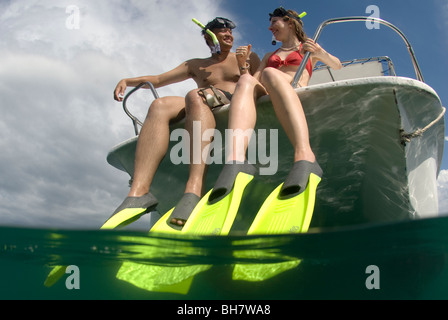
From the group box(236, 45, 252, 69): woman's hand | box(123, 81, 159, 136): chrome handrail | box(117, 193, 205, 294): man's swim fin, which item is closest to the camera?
box(117, 193, 205, 294): man's swim fin

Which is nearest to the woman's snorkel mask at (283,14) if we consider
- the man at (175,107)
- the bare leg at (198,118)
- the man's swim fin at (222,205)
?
the man at (175,107)

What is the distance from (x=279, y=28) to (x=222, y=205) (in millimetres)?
1760

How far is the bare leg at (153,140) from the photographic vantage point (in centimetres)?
217

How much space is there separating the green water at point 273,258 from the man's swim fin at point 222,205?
10 centimetres

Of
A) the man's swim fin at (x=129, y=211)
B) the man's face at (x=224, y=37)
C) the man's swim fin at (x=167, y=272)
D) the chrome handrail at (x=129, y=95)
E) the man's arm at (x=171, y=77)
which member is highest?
the man's face at (x=224, y=37)

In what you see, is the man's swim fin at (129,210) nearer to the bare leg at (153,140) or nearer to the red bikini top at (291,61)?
the bare leg at (153,140)

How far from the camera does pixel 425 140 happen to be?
2.47 meters

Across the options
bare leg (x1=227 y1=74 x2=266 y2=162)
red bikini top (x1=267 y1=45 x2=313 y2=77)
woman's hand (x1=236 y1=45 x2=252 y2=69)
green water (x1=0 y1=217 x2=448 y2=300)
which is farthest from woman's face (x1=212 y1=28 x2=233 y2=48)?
green water (x1=0 y1=217 x2=448 y2=300)

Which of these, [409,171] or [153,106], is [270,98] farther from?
[409,171]

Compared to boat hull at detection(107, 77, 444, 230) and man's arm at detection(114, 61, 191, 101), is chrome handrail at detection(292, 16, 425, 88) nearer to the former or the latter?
boat hull at detection(107, 77, 444, 230)

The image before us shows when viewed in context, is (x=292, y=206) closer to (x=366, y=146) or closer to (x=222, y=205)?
(x=222, y=205)

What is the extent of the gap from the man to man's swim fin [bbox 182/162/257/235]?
0.11 meters

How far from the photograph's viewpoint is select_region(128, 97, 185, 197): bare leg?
2.17 m
